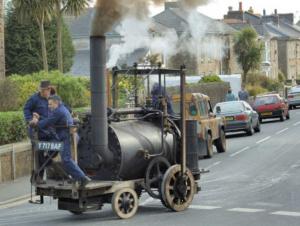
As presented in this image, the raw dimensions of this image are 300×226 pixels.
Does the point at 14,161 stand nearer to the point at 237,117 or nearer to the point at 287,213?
the point at 287,213

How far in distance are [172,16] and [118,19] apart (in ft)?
168

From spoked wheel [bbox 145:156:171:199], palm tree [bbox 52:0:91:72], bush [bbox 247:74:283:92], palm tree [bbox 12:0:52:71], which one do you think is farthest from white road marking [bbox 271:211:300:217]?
bush [bbox 247:74:283:92]

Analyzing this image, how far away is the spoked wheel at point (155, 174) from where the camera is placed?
10961 mm

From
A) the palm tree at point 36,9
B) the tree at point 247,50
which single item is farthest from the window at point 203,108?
the tree at point 247,50

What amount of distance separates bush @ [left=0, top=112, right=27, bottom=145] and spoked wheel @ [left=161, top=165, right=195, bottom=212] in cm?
712

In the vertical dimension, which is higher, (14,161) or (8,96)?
(8,96)

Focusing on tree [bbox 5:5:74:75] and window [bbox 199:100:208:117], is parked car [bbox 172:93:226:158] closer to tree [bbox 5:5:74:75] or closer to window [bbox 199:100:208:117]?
window [bbox 199:100:208:117]

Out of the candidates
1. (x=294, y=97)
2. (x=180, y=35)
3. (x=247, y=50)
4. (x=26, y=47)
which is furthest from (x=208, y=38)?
(x=26, y=47)

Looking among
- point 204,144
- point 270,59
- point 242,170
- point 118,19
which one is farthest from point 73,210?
point 270,59

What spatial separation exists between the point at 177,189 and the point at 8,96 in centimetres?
1161

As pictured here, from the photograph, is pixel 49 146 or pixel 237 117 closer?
pixel 49 146

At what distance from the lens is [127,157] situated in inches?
418

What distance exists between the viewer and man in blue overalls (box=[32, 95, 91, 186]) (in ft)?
33.2

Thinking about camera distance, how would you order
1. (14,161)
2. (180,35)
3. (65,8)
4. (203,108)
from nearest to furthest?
(14,161)
(203,108)
(65,8)
(180,35)
